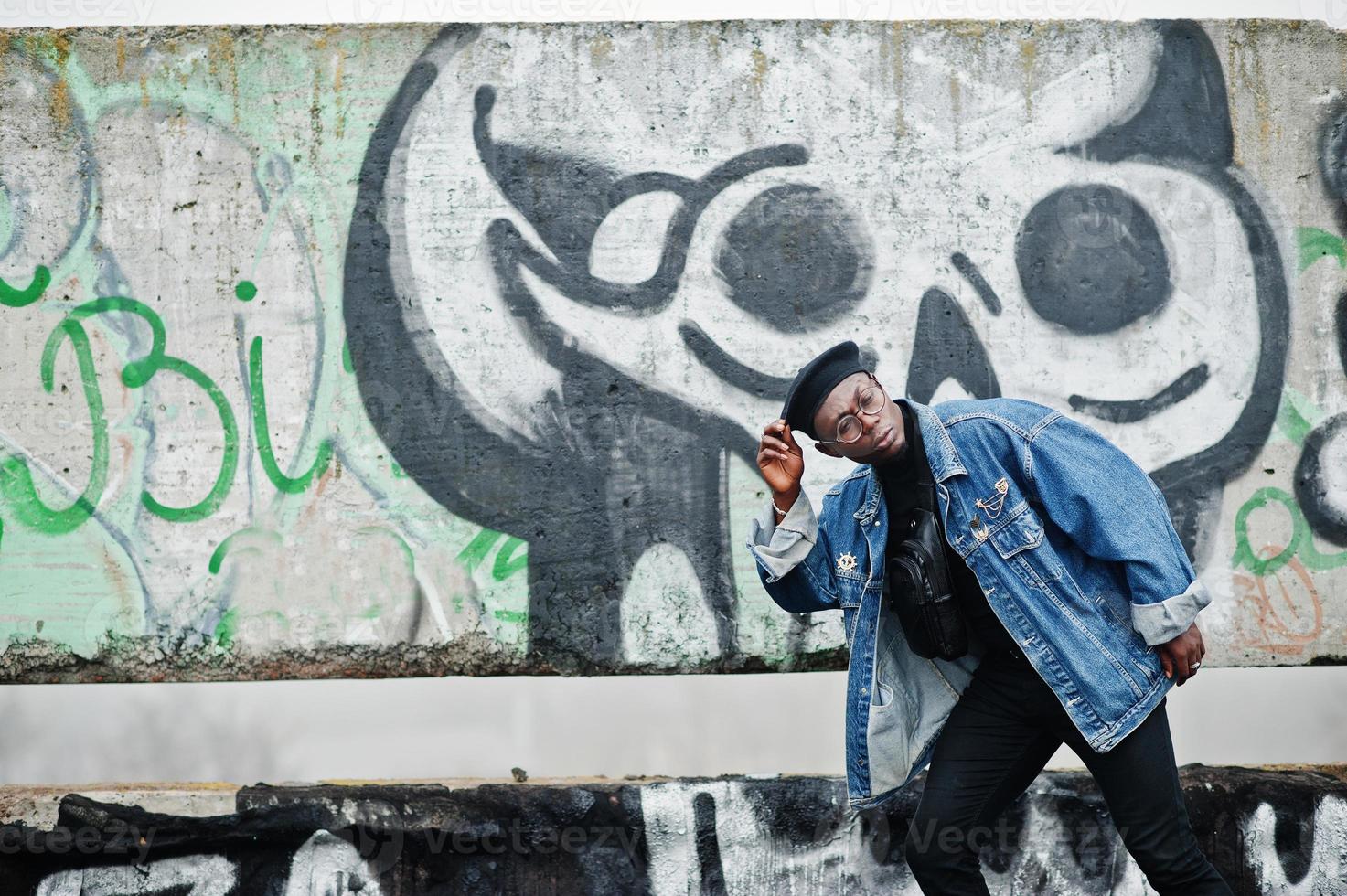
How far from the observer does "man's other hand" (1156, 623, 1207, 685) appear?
256 centimetres

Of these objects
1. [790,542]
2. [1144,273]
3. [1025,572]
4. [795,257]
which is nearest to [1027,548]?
[1025,572]

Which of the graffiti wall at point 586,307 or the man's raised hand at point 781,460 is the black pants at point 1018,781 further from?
the graffiti wall at point 586,307

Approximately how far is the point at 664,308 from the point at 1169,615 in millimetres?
2001

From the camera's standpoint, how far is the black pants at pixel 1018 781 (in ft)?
8.45

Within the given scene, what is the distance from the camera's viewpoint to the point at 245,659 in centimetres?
383

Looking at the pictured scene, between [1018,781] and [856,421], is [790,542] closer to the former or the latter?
[856,421]

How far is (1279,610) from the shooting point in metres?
3.87

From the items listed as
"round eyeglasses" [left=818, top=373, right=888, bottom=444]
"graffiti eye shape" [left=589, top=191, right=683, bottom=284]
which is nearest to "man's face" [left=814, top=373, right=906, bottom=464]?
"round eyeglasses" [left=818, top=373, right=888, bottom=444]

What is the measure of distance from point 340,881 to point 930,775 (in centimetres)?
200

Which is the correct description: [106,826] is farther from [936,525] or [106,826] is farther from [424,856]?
[936,525]

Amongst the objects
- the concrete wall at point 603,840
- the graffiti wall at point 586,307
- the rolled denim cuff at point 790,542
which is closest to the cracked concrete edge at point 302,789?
the concrete wall at point 603,840

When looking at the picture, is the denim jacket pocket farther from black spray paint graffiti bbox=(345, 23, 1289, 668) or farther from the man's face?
black spray paint graffiti bbox=(345, 23, 1289, 668)

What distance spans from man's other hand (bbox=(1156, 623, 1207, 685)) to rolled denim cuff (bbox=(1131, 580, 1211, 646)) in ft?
0.12

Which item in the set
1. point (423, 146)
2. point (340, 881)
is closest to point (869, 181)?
point (423, 146)
